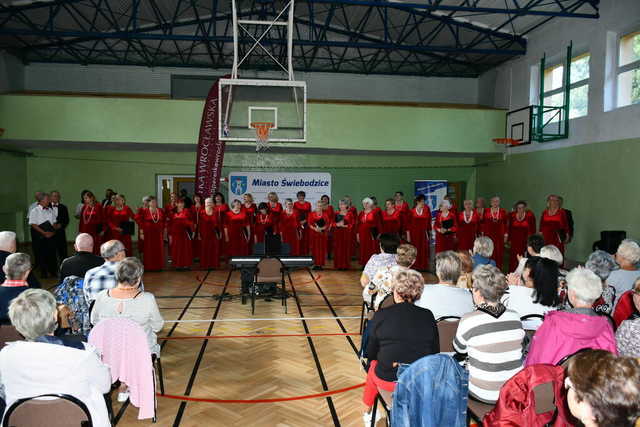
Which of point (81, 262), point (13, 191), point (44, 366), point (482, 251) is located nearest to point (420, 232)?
point (482, 251)

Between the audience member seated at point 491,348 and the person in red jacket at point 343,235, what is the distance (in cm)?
782

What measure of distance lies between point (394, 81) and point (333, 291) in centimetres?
1068

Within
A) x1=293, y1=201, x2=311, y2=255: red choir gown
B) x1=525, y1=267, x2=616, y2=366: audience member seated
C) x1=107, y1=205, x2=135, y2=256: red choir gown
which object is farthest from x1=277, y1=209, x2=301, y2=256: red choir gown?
x1=525, y1=267, x2=616, y2=366: audience member seated

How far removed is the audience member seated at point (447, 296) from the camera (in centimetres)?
375

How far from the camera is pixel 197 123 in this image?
12945 mm

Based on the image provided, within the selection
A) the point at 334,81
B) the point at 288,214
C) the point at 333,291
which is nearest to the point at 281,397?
the point at 333,291

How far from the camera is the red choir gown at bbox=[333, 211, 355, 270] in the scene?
10.8 metres

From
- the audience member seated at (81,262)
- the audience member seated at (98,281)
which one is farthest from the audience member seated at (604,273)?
the audience member seated at (81,262)

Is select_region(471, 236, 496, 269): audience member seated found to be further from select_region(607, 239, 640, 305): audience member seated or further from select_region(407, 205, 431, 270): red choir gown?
select_region(407, 205, 431, 270): red choir gown

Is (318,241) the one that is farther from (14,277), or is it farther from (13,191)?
(13,191)

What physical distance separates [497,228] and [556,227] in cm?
143

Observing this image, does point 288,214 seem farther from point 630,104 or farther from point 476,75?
point 476,75

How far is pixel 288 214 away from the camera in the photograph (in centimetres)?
1129

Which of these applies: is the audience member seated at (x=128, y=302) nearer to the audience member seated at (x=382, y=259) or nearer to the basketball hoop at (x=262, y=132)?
the audience member seated at (x=382, y=259)
